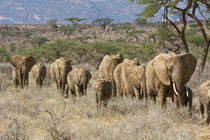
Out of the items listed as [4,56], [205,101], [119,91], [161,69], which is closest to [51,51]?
[4,56]

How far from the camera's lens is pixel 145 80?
877 centimetres

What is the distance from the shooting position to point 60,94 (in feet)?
42.1

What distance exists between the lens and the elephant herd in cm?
703

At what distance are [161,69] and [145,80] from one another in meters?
1.34

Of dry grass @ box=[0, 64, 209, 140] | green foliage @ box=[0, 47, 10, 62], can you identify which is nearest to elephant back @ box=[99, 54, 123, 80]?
dry grass @ box=[0, 64, 209, 140]

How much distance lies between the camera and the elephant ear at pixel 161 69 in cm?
734

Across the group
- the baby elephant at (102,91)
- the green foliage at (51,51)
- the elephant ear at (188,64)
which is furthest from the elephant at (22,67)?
the green foliage at (51,51)

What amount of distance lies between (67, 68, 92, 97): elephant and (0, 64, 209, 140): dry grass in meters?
1.11

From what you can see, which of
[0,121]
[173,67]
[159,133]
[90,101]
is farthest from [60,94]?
[159,133]

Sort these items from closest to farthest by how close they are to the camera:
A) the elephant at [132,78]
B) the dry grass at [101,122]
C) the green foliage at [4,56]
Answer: the dry grass at [101,122]
the elephant at [132,78]
the green foliage at [4,56]

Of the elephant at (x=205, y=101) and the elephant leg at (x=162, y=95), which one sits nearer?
the elephant at (x=205, y=101)

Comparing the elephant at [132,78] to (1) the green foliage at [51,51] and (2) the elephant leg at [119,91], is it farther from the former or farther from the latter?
(1) the green foliage at [51,51]

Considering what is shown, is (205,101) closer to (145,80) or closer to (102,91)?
(145,80)

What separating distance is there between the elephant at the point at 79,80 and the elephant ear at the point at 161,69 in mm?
3889
